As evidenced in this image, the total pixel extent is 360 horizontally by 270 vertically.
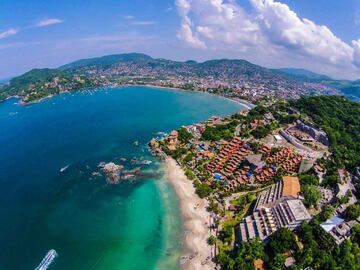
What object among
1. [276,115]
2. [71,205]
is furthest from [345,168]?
[71,205]

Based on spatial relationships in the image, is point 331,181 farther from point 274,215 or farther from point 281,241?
point 281,241

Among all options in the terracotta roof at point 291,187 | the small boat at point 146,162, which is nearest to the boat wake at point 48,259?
the small boat at point 146,162

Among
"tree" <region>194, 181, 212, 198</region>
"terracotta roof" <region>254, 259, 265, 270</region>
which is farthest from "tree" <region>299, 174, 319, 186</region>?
"terracotta roof" <region>254, 259, 265, 270</region>

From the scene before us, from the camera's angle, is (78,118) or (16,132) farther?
(78,118)

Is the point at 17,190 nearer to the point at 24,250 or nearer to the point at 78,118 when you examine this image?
the point at 24,250

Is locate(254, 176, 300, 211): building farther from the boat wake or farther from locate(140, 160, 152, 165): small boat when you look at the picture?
the boat wake
